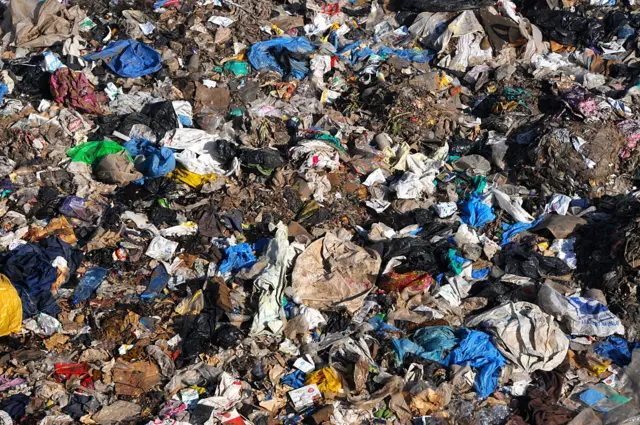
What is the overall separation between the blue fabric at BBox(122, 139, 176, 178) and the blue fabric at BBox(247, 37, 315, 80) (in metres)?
2.24

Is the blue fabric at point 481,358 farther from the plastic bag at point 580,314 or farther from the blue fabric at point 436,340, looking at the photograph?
the plastic bag at point 580,314

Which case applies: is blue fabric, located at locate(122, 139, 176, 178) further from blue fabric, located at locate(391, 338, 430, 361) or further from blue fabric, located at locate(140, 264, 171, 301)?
blue fabric, located at locate(391, 338, 430, 361)

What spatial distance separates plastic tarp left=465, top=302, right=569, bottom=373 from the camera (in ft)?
20.9

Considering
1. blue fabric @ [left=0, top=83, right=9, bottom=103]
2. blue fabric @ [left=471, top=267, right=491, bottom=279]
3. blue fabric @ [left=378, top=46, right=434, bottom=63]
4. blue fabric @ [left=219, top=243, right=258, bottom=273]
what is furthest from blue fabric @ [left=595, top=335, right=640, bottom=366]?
blue fabric @ [left=0, top=83, right=9, bottom=103]

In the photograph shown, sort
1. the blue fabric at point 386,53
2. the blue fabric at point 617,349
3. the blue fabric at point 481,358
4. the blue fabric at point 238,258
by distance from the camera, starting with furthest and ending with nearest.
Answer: the blue fabric at point 386,53, the blue fabric at point 238,258, the blue fabric at point 617,349, the blue fabric at point 481,358

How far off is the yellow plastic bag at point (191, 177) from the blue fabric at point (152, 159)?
0.08 metres

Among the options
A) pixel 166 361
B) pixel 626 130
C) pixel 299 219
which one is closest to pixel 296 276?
pixel 299 219

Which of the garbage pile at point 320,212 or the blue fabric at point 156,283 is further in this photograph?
the blue fabric at point 156,283

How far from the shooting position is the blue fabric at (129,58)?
30.1ft

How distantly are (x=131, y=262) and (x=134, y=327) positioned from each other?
816mm

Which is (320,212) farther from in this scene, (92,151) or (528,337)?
(92,151)

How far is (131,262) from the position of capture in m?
7.03

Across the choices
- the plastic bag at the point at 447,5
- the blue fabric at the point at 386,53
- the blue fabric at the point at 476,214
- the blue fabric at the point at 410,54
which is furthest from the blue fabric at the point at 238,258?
the plastic bag at the point at 447,5

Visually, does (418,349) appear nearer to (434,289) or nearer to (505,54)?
Answer: (434,289)
